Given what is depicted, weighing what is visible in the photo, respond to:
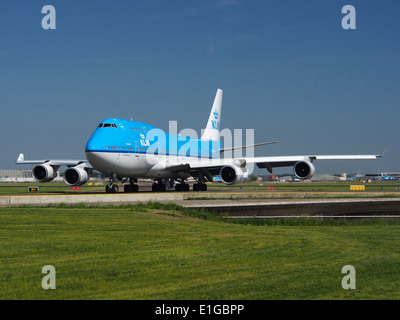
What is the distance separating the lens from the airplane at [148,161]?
39781mm

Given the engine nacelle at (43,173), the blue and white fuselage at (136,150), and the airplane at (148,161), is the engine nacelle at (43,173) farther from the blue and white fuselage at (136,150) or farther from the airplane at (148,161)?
the blue and white fuselage at (136,150)

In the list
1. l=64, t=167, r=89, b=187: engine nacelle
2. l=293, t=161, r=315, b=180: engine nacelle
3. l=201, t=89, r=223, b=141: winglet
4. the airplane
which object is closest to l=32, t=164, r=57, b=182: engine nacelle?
the airplane

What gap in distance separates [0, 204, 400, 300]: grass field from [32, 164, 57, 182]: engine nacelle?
26.3 m

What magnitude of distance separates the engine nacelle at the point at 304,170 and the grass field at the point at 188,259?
2380cm

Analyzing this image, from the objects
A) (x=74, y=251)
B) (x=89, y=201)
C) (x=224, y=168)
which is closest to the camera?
(x=74, y=251)

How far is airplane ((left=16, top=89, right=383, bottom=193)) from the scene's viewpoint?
39.8 metres

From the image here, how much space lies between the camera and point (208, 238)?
14.7m

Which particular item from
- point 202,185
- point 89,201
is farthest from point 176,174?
point 89,201

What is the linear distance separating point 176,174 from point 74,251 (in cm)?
3615

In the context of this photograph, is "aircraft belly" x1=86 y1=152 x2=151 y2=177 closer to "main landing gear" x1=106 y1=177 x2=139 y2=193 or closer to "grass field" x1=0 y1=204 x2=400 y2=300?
"main landing gear" x1=106 y1=177 x2=139 y2=193

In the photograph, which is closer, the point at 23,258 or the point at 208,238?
the point at 23,258
